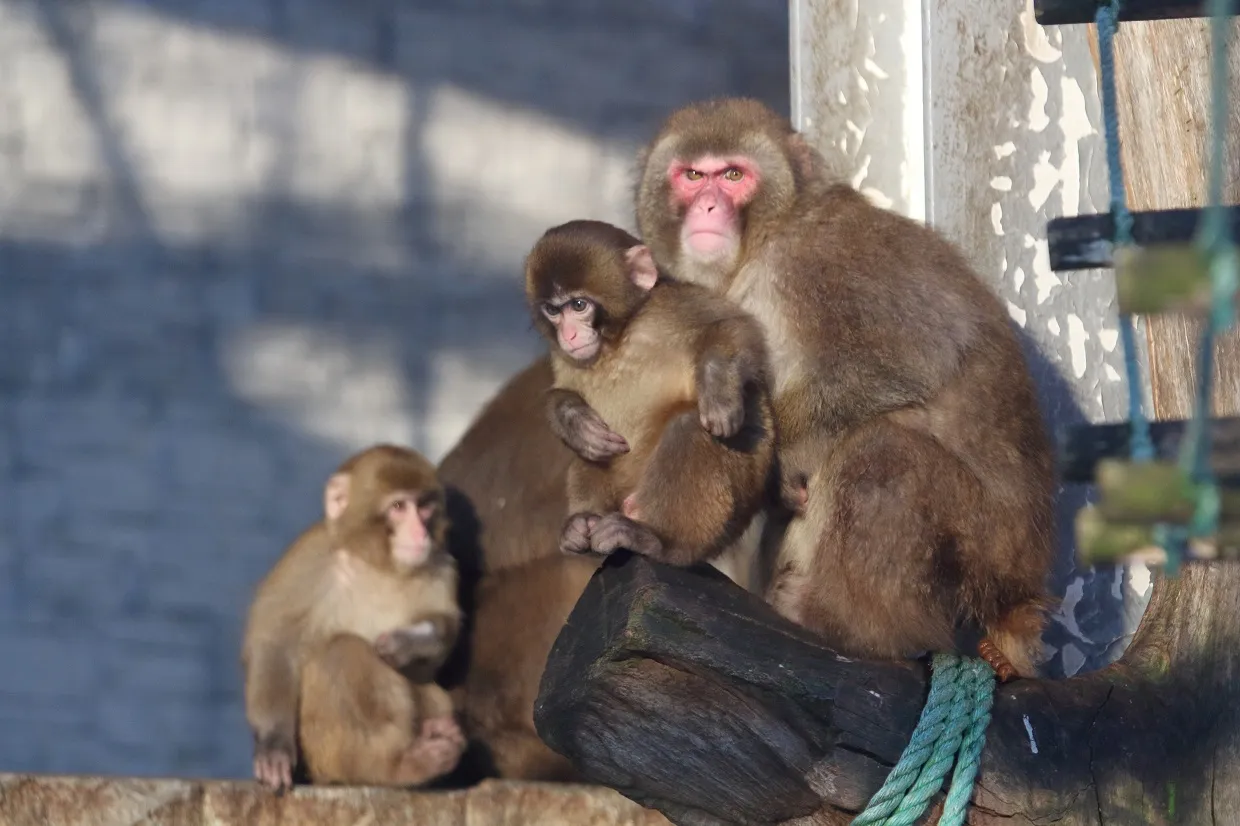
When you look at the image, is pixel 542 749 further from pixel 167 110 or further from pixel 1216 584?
pixel 167 110

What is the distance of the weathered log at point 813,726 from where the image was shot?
2.64 m

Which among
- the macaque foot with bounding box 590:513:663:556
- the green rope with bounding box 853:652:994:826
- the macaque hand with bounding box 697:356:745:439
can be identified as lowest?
the green rope with bounding box 853:652:994:826

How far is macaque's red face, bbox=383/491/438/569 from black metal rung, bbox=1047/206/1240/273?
254cm

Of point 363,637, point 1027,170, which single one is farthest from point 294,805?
point 1027,170

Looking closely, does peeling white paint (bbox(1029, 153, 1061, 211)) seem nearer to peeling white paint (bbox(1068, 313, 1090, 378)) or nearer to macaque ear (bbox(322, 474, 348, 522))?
peeling white paint (bbox(1068, 313, 1090, 378))

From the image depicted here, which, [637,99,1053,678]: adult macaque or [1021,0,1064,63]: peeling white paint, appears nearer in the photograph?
[637,99,1053,678]: adult macaque

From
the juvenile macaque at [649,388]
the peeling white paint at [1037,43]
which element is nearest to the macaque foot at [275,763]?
the juvenile macaque at [649,388]

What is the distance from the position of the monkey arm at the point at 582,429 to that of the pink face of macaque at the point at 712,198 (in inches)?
16.5

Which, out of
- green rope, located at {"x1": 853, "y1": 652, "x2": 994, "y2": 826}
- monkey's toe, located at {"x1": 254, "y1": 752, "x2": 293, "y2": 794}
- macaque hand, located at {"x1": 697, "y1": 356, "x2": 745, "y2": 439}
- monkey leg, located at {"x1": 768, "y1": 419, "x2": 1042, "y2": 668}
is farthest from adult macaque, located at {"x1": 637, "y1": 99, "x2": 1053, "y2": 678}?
monkey's toe, located at {"x1": 254, "y1": 752, "x2": 293, "y2": 794}

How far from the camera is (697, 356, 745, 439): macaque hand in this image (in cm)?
318

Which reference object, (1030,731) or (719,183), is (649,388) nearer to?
(719,183)

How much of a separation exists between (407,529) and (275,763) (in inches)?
25.3

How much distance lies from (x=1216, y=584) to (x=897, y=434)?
0.71 metres

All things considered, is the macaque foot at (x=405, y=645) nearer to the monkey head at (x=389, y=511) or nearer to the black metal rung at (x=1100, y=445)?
the monkey head at (x=389, y=511)
